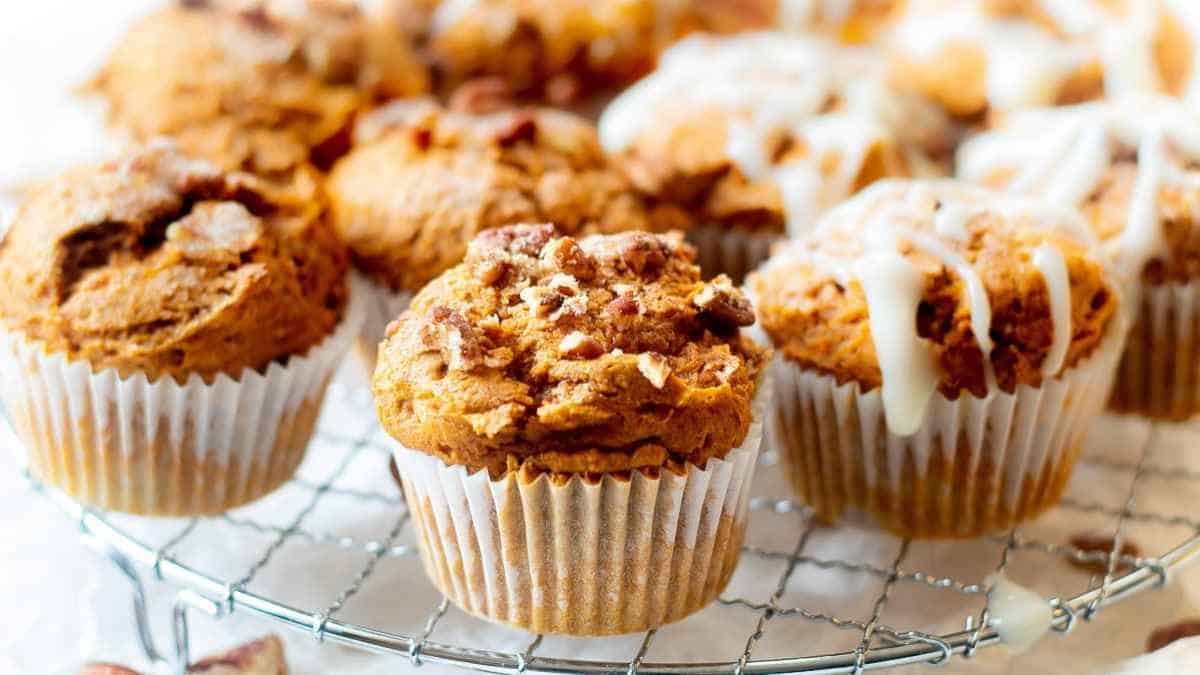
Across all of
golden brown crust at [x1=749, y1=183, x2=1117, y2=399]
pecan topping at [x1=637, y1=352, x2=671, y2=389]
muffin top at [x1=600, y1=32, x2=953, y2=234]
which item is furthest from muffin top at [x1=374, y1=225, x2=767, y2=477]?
muffin top at [x1=600, y1=32, x2=953, y2=234]

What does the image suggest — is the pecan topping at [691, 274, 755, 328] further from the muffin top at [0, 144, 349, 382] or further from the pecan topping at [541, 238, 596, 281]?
the muffin top at [0, 144, 349, 382]

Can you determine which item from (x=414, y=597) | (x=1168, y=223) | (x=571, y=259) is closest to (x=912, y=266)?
(x=571, y=259)

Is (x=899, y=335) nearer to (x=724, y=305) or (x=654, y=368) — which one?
(x=724, y=305)

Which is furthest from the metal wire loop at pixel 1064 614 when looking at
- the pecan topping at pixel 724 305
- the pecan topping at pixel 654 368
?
the pecan topping at pixel 654 368

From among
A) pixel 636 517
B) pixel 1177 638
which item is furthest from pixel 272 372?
pixel 1177 638

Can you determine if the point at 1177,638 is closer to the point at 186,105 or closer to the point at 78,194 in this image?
the point at 78,194

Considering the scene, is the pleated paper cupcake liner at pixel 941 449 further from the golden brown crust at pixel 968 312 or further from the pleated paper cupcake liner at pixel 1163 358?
the pleated paper cupcake liner at pixel 1163 358
